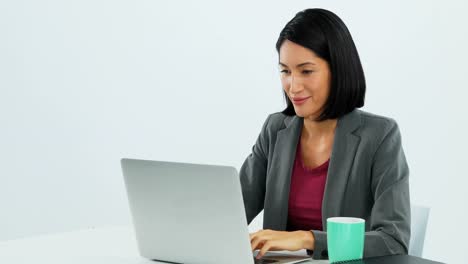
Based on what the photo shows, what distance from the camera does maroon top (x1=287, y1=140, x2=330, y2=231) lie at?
89.6 inches

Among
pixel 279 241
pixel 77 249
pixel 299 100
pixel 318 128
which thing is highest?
pixel 299 100

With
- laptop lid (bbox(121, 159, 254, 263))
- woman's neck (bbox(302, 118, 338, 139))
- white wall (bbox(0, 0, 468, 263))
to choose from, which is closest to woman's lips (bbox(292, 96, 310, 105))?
woman's neck (bbox(302, 118, 338, 139))

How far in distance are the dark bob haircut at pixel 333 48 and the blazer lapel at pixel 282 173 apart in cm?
18

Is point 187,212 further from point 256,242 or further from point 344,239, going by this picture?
point 344,239

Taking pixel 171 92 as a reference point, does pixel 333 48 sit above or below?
above

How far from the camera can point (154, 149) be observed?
4297mm

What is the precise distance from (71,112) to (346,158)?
218 cm

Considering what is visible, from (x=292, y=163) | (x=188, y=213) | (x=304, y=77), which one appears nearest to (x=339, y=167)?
(x=292, y=163)

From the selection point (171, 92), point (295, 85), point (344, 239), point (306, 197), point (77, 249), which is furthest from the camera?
point (171, 92)

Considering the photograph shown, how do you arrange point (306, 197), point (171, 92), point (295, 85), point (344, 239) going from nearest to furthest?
point (344, 239), point (295, 85), point (306, 197), point (171, 92)

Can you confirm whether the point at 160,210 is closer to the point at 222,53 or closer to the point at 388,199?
the point at 388,199

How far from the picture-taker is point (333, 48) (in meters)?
2.17

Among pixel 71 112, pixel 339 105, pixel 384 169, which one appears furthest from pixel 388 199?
pixel 71 112

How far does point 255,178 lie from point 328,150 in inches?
10.0
